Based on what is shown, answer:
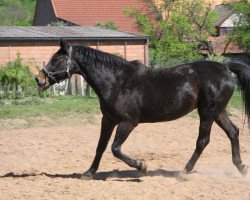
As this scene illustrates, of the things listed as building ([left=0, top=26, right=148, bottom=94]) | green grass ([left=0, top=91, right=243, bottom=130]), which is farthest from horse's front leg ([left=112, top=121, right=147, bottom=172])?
building ([left=0, top=26, right=148, bottom=94])

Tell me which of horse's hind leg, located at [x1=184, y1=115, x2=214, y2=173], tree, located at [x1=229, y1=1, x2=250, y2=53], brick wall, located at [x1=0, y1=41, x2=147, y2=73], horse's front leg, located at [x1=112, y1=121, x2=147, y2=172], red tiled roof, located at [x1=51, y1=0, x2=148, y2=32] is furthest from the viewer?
red tiled roof, located at [x1=51, y1=0, x2=148, y2=32]

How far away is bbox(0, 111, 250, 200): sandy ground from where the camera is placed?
6621 mm

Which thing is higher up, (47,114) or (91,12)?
(47,114)

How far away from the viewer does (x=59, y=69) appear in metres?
7.63

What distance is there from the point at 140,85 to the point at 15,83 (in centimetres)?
1134

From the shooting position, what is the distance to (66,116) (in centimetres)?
1398

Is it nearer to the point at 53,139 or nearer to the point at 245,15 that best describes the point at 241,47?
the point at 245,15

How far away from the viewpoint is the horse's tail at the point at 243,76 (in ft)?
26.7

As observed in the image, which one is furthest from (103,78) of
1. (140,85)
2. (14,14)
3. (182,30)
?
(14,14)

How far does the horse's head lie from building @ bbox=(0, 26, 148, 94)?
56.6 ft

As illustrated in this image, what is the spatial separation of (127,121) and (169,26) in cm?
2930

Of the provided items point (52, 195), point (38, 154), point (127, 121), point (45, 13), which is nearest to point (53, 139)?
point (38, 154)

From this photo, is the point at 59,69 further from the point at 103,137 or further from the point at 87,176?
the point at 87,176

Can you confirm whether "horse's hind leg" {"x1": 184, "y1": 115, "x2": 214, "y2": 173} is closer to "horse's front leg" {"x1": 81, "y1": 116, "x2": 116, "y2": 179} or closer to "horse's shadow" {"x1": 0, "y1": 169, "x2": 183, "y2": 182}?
"horse's shadow" {"x1": 0, "y1": 169, "x2": 183, "y2": 182}
